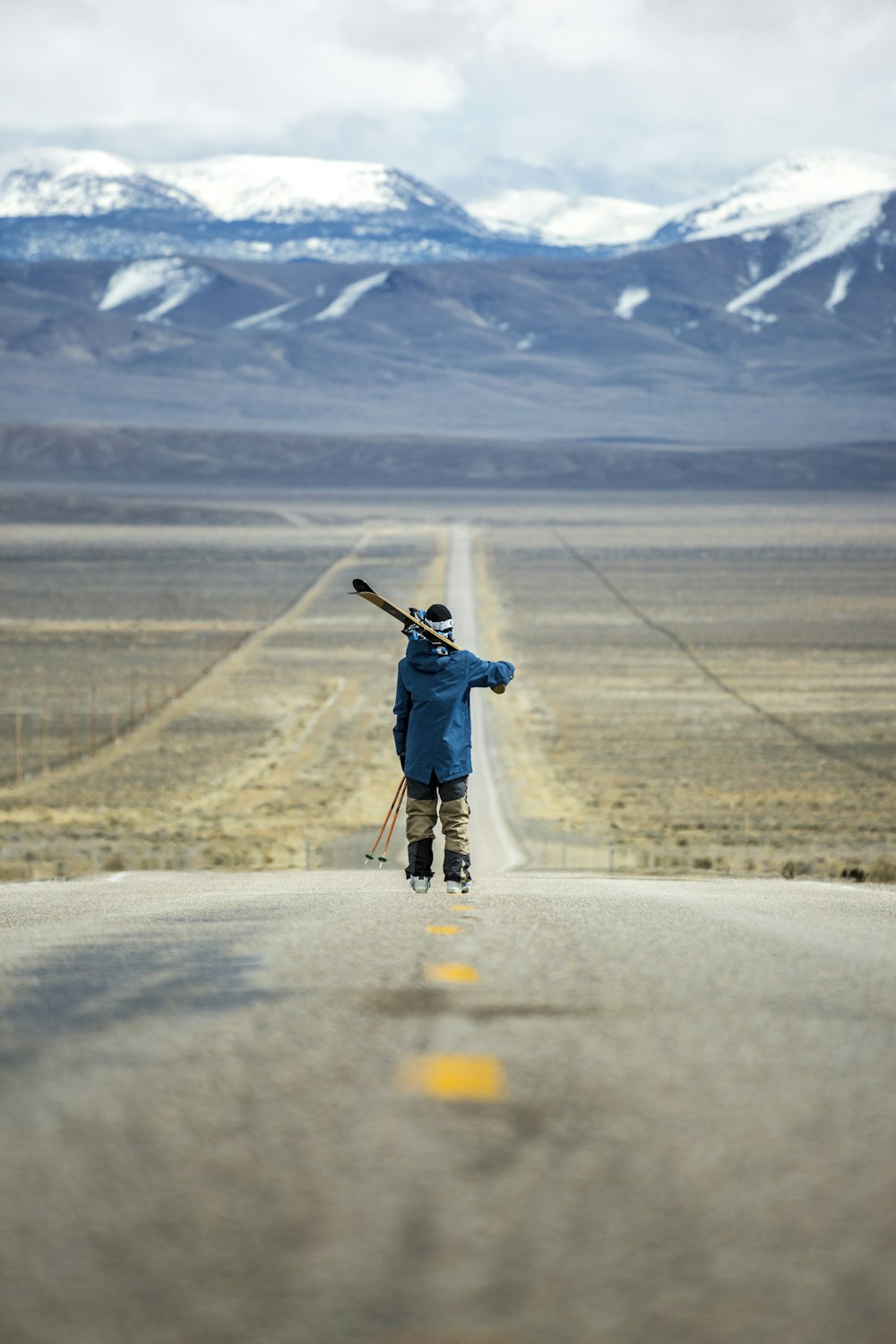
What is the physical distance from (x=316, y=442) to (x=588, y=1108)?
197m

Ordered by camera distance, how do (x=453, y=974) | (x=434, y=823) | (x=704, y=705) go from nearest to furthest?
1. (x=453, y=974)
2. (x=434, y=823)
3. (x=704, y=705)

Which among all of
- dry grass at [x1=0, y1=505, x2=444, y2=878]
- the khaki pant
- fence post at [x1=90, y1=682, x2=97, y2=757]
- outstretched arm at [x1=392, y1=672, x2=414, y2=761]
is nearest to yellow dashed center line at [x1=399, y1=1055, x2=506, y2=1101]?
the khaki pant

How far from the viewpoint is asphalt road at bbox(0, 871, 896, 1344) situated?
3836mm

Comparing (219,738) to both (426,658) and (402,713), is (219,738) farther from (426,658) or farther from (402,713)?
(426,658)

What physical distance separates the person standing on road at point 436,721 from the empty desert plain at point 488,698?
12062 mm

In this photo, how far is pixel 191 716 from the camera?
149 ft

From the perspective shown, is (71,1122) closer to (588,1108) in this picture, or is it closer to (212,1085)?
(212,1085)

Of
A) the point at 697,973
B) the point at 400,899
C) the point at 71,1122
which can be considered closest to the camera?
the point at 71,1122

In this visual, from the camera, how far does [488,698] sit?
50344 mm

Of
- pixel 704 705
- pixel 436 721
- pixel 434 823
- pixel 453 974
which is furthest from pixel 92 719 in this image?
pixel 453 974

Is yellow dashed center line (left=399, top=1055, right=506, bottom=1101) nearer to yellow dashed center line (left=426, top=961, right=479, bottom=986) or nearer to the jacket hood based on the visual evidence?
yellow dashed center line (left=426, top=961, right=479, bottom=986)

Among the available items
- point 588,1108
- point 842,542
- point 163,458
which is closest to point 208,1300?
point 588,1108

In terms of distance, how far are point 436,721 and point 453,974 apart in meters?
3.43

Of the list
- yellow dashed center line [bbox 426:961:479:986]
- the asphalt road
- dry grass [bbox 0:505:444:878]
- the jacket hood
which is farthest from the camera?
dry grass [bbox 0:505:444:878]
